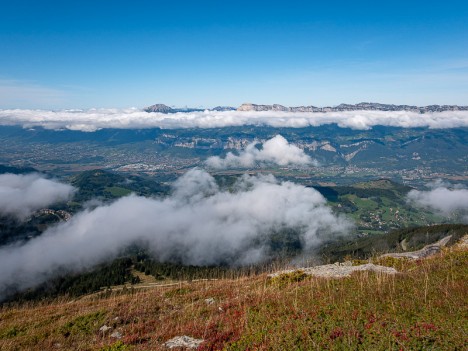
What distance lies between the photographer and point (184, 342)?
12.3 metres

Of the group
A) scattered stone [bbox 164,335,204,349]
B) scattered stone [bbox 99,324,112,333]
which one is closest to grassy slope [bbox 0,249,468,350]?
scattered stone [bbox 99,324,112,333]

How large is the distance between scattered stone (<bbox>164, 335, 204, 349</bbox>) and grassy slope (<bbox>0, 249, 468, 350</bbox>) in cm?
35

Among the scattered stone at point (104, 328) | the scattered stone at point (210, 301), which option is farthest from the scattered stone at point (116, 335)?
the scattered stone at point (210, 301)

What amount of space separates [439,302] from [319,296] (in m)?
4.98

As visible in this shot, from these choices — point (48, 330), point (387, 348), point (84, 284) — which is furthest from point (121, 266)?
point (387, 348)

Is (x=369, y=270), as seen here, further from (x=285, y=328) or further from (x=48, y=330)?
(x=48, y=330)

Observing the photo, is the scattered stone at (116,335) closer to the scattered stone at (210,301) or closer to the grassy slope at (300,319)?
the grassy slope at (300,319)

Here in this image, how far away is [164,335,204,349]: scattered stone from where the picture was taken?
11.9m

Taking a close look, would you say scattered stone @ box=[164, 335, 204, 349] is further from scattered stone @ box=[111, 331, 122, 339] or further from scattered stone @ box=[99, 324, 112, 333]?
scattered stone @ box=[99, 324, 112, 333]

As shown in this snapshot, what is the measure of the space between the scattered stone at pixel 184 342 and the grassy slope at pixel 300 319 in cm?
35

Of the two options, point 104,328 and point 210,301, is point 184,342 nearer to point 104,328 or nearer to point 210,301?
point 104,328

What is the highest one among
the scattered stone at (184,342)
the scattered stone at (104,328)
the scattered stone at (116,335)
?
the scattered stone at (184,342)

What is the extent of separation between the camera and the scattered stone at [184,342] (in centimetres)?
1195

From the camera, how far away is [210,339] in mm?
12109
